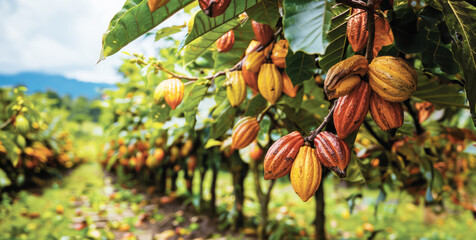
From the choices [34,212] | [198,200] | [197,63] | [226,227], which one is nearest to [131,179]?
[34,212]

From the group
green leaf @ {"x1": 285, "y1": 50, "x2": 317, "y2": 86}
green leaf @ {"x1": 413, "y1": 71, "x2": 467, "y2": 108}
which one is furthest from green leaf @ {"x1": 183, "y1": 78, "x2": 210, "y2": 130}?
green leaf @ {"x1": 413, "y1": 71, "x2": 467, "y2": 108}

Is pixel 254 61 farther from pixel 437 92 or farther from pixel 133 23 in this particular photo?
pixel 437 92

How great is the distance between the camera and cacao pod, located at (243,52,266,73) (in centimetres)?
68

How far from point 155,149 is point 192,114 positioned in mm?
1563

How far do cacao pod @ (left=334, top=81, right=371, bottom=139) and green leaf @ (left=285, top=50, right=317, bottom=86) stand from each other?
0.61 feet

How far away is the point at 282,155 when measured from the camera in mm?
480

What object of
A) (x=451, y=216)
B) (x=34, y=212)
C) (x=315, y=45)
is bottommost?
(x=451, y=216)

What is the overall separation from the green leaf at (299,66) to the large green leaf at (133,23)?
0.26 metres

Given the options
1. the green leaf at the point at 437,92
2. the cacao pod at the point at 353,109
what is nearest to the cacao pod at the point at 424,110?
the green leaf at the point at 437,92

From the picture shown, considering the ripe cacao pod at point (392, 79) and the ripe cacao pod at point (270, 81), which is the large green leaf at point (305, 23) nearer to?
the ripe cacao pod at point (392, 79)

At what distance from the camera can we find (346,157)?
1.49 feet

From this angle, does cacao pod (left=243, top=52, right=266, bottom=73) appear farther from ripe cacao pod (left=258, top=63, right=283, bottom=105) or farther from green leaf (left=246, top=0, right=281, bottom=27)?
green leaf (left=246, top=0, right=281, bottom=27)

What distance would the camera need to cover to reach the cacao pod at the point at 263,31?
0.65 meters

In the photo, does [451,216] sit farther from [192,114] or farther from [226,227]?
[192,114]
